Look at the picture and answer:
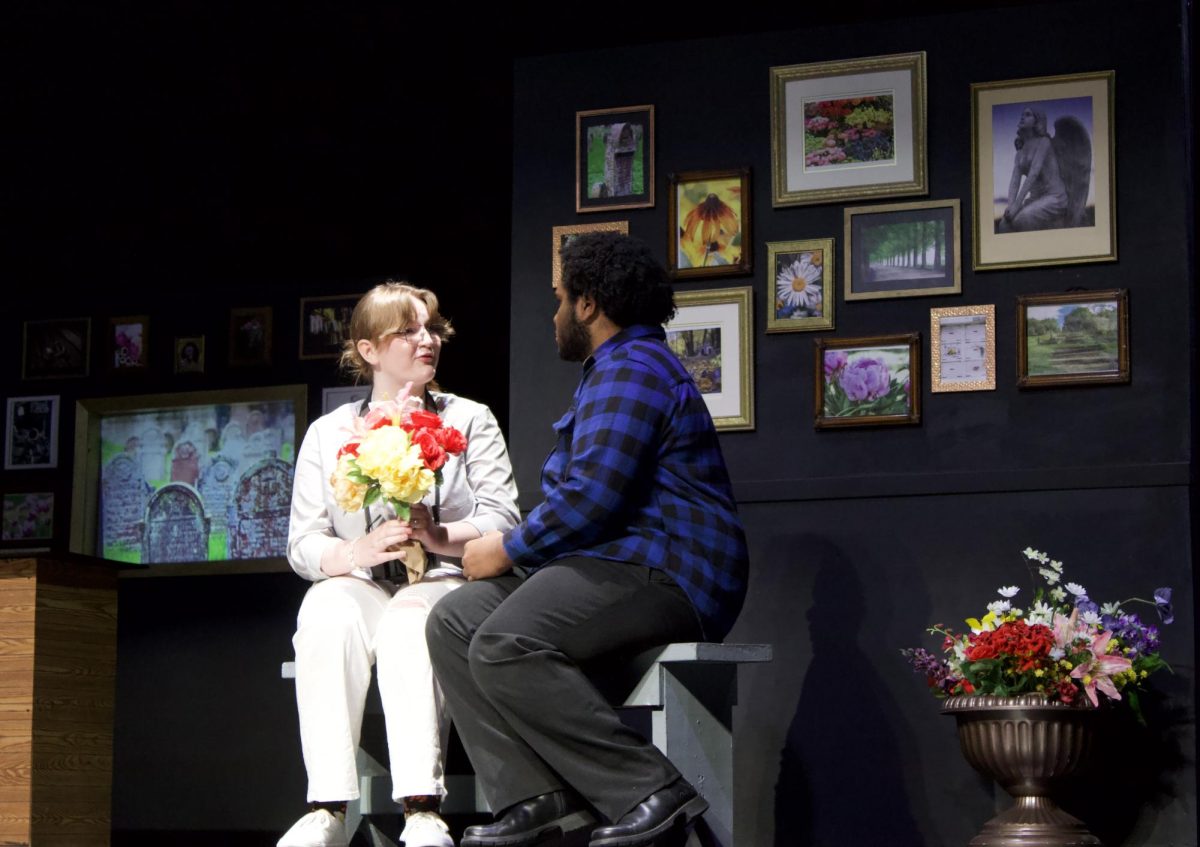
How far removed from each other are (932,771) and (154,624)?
341cm

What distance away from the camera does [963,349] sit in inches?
189

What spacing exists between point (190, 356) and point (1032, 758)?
13.1 ft

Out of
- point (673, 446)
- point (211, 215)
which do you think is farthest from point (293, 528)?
point (211, 215)

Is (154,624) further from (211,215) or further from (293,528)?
(293,528)

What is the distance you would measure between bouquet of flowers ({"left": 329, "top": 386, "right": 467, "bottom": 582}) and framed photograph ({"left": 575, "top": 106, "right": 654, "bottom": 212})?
1.46m

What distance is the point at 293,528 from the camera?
4.25 metres

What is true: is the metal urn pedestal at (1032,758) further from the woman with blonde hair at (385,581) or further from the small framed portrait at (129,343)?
the small framed portrait at (129,343)

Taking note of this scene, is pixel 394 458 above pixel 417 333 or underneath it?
underneath

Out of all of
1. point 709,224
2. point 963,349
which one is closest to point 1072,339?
point 963,349

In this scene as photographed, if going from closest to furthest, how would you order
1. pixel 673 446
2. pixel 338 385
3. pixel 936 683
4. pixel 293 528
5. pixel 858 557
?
1. pixel 673 446
2. pixel 293 528
3. pixel 936 683
4. pixel 858 557
5. pixel 338 385

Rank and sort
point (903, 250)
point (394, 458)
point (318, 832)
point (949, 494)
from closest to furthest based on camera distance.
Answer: point (318, 832) → point (394, 458) → point (949, 494) → point (903, 250)

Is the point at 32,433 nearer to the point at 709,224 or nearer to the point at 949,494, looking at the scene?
the point at 709,224

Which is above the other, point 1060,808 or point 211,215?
point 211,215

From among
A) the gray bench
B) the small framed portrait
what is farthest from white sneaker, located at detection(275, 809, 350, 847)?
the small framed portrait
